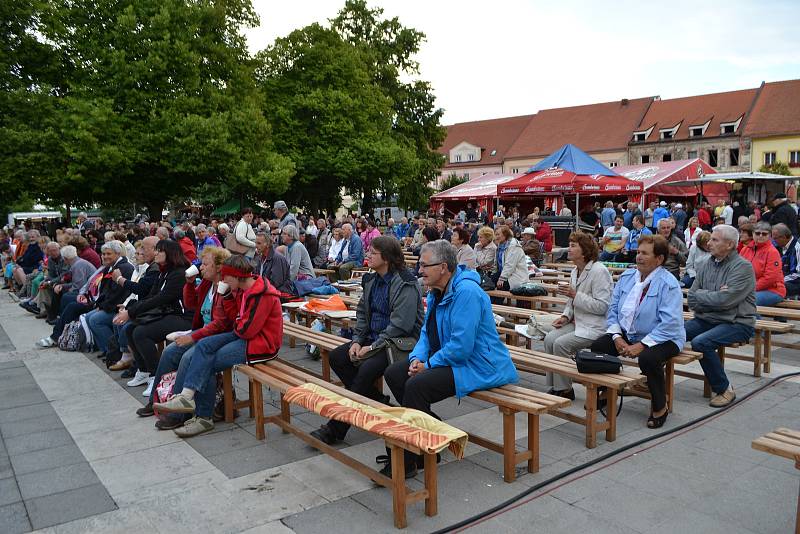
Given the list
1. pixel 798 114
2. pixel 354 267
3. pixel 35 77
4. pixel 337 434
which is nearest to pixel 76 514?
pixel 337 434

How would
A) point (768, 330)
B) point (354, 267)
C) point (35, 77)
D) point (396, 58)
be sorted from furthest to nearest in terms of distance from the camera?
point (396, 58), point (35, 77), point (354, 267), point (768, 330)

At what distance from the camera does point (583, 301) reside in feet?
17.8

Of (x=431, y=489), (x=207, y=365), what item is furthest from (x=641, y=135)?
(x=431, y=489)

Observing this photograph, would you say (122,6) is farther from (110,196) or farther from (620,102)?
(620,102)

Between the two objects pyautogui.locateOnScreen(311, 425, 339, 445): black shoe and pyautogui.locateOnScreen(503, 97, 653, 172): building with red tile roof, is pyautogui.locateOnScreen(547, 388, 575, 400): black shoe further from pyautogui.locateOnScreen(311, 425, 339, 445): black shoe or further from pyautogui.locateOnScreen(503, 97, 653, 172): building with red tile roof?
pyautogui.locateOnScreen(503, 97, 653, 172): building with red tile roof

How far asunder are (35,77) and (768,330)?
966 inches

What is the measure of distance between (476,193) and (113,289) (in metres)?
27.3

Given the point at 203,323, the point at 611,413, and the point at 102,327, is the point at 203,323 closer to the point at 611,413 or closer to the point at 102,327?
the point at 102,327

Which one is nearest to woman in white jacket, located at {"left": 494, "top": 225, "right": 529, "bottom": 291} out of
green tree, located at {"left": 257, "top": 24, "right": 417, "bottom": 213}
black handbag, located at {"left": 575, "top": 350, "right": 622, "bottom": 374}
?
black handbag, located at {"left": 575, "top": 350, "right": 622, "bottom": 374}

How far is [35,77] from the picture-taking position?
22469mm

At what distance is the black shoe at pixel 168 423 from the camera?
5.23 meters

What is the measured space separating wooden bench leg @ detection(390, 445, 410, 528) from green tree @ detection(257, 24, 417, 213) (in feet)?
102

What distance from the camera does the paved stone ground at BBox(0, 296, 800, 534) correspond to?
11.8ft

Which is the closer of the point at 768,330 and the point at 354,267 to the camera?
the point at 768,330
